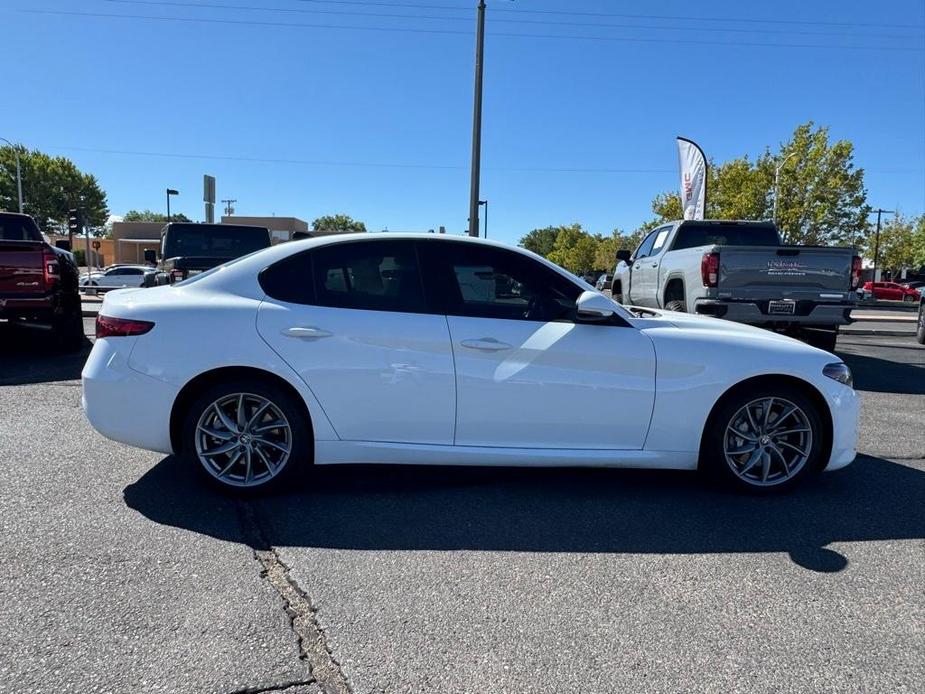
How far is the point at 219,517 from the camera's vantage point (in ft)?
11.8

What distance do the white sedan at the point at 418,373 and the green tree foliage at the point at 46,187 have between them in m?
62.9

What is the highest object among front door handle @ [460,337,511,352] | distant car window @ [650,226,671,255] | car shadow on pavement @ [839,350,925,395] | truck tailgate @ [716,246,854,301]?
distant car window @ [650,226,671,255]

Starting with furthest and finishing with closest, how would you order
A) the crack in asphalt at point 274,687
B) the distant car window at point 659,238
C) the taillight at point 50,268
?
the distant car window at point 659,238, the taillight at point 50,268, the crack in asphalt at point 274,687

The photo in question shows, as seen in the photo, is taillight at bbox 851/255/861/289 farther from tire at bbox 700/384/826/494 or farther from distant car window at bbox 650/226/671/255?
tire at bbox 700/384/826/494

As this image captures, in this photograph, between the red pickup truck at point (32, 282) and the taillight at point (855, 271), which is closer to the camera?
the red pickup truck at point (32, 282)

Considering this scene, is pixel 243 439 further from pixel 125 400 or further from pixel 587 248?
pixel 587 248

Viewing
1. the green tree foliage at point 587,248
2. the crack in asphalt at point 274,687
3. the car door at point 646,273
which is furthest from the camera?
the green tree foliage at point 587,248

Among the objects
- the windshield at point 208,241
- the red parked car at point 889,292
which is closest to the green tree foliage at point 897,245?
the red parked car at point 889,292

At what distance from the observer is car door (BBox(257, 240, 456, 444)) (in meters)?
3.77

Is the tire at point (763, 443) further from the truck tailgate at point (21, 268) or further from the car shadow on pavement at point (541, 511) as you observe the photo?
the truck tailgate at point (21, 268)

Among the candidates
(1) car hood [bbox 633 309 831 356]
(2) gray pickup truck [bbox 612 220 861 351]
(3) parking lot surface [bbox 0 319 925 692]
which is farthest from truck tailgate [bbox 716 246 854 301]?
(1) car hood [bbox 633 309 831 356]

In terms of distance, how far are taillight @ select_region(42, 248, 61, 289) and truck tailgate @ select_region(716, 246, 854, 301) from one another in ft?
26.8

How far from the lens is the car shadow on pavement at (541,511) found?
339 cm

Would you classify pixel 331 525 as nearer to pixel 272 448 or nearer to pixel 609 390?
pixel 272 448
